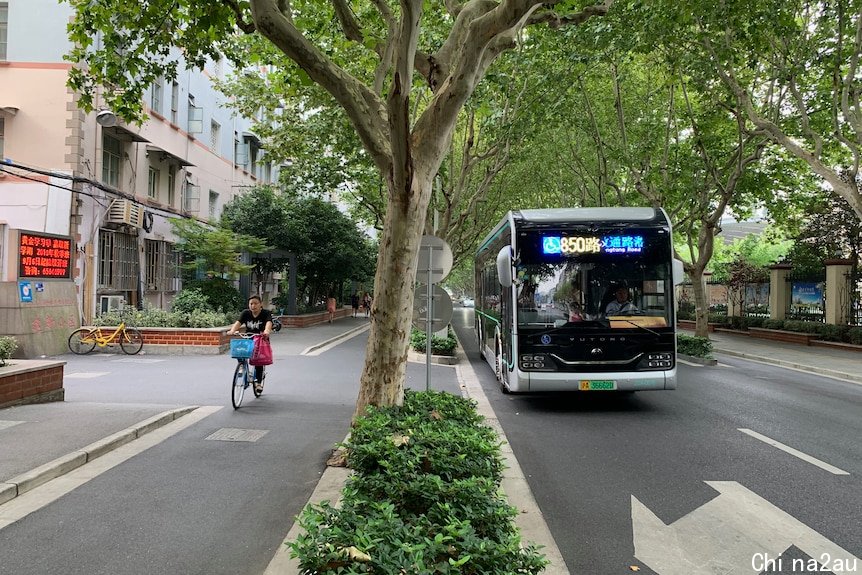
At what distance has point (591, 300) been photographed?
27.8ft

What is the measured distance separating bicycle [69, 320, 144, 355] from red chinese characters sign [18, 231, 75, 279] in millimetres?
1514

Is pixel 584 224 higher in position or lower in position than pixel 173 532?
higher

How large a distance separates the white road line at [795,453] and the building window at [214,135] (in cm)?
2446

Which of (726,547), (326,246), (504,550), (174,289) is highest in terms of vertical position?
(326,246)

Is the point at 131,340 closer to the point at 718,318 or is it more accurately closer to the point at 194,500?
the point at 194,500

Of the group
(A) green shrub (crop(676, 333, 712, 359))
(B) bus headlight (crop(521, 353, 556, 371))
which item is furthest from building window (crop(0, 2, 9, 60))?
(A) green shrub (crop(676, 333, 712, 359))

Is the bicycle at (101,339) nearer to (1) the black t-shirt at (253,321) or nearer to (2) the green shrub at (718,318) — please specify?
(1) the black t-shirt at (253,321)

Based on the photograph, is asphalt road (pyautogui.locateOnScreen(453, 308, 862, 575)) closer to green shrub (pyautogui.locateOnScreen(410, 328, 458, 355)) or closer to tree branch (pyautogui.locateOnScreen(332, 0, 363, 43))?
tree branch (pyautogui.locateOnScreen(332, 0, 363, 43))

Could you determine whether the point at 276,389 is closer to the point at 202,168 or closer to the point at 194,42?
the point at 194,42

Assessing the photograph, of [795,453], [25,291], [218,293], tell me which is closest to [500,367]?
[795,453]

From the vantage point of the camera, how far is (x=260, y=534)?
3973 millimetres

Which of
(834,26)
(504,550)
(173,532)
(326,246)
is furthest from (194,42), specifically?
(326,246)

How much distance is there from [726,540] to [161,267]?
20.6 metres

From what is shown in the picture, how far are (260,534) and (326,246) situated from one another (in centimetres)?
2387
